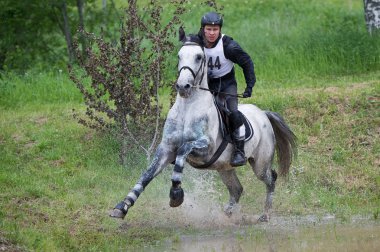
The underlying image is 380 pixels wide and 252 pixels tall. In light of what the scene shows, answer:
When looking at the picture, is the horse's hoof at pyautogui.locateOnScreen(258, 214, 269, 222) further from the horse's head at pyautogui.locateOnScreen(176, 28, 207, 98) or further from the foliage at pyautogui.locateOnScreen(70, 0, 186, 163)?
the horse's head at pyautogui.locateOnScreen(176, 28, 207, 98)

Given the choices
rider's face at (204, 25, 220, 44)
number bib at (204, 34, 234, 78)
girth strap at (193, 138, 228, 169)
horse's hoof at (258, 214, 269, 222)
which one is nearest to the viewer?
rider's face at (204, 25, 220, 44)

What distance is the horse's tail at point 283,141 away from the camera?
11719 millimetres

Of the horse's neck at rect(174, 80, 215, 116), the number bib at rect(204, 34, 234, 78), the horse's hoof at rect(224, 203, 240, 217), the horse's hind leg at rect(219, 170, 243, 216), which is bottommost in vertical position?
→ the horse's hoof at rect(224, 203, 240, 217)

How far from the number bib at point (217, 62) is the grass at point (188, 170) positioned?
1949 millimetres

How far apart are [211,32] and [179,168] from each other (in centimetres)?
173

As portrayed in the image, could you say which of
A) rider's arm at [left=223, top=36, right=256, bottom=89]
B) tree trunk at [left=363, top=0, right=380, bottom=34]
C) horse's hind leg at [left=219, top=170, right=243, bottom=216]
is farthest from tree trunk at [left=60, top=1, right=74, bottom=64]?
rider's arm at [left=223, top=36, right=256, bottom=89]

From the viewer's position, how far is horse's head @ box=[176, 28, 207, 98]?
9305 millimetres

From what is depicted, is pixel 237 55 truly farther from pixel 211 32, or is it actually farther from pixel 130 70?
pixel 130 70

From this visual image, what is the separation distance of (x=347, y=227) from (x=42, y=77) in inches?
360

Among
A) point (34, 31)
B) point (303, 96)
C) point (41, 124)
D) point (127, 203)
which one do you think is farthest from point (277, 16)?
point (127, 203)

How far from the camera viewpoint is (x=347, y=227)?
10.0 metres

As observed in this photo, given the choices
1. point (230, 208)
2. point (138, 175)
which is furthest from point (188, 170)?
point (230, 208)

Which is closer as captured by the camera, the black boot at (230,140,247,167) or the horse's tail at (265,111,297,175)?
the black boot at (230,140,247,167)

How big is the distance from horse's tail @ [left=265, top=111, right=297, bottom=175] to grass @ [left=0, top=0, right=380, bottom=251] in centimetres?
50
